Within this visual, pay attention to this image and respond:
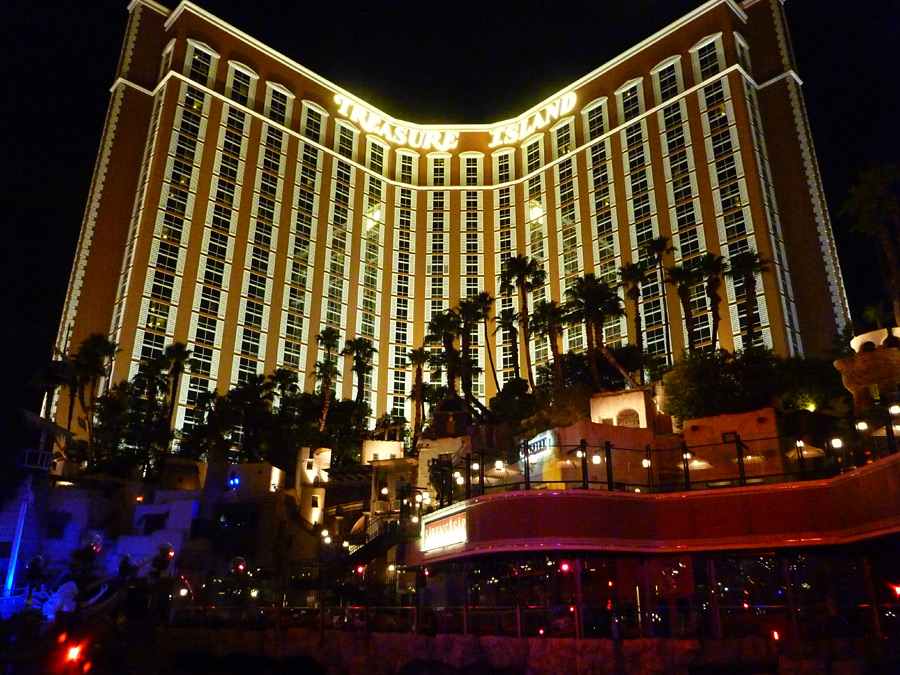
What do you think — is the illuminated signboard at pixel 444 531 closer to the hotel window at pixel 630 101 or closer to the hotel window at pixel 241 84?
the hotel window at pixel 630 101

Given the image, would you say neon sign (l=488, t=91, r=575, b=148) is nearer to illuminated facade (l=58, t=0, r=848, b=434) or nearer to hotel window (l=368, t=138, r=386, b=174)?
illuminated facade (l=58, t=0, r=848, b=434)

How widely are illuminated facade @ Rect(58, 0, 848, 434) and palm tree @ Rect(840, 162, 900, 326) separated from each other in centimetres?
2744

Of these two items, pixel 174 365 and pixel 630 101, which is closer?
pixel 174 365

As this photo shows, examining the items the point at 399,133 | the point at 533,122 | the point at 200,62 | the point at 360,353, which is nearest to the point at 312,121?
the point at 399,133

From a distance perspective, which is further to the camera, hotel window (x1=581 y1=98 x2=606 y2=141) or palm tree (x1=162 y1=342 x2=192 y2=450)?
hotel window (x1=581 y1=98 x2=606 y2=141)

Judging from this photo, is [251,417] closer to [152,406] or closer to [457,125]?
[152,406]

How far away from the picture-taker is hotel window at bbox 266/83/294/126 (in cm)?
10600

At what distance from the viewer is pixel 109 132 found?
317 ft

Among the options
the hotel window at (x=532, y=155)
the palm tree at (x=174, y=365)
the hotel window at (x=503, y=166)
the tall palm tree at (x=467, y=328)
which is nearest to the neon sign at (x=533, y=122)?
the hotel window at (x=503, y=166)

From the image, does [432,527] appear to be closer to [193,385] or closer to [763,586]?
[763,586]

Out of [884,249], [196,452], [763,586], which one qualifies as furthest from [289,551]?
[884,249]

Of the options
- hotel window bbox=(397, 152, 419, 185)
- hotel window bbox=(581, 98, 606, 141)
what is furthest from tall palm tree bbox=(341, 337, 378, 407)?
hotel window bbox=(581, 98, 606, 141)

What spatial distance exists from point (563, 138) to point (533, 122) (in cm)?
723

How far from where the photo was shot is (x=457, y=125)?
121 meters
